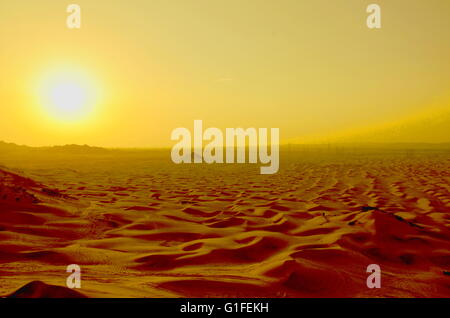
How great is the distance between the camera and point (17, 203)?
4.82m

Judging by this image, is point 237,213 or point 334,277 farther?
point 237,213

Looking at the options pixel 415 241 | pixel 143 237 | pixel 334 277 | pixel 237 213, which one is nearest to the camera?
pixel 334 277

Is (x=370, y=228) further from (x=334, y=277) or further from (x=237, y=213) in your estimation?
(x=237, y=213)

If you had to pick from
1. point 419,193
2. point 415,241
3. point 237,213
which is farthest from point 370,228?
point 419,193

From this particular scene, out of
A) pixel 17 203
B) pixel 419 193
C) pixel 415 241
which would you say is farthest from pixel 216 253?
pixel 419 193

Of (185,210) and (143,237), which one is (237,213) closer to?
(185,210)

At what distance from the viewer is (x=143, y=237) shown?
12.9 feet

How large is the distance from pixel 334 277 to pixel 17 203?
4.33 metres

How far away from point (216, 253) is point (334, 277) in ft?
3.60

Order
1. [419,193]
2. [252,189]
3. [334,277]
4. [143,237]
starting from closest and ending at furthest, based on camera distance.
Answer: [334,277] < [143,237] < [419,193] < [252,189]
